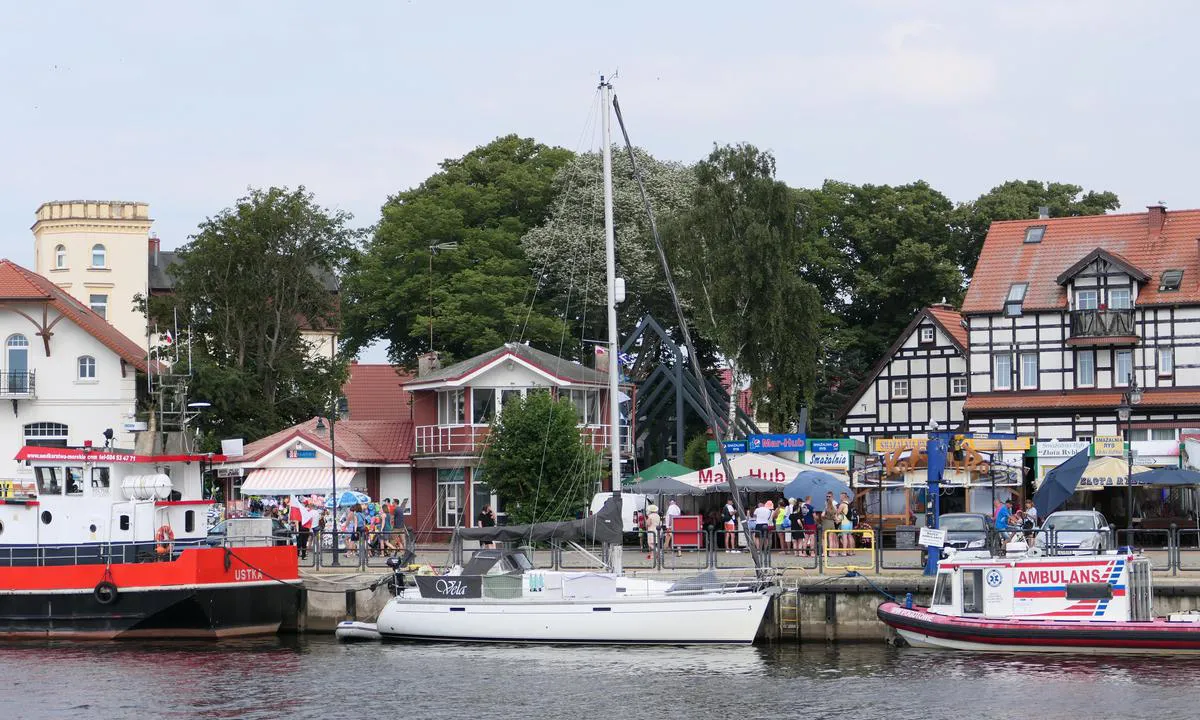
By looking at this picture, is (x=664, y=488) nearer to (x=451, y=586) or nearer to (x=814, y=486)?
(x=814, y=486)

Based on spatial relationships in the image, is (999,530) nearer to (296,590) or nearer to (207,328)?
(296,590)

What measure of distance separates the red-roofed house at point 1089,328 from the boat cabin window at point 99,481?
32.5 metres

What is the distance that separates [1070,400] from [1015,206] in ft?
58.0

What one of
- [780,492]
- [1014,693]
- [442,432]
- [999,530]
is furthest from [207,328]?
[1014,693]

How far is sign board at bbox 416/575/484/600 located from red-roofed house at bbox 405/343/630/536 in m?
17.5

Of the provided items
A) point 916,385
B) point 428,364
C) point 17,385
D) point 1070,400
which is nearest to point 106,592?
point 428,364

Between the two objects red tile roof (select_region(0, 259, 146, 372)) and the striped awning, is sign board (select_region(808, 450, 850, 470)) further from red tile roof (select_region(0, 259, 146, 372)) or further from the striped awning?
red tile roof (select_region(0, 259, 146, 372))

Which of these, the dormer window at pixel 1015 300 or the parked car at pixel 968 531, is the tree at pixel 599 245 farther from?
the parked car at pixel 968 531

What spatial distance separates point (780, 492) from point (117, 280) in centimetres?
5141

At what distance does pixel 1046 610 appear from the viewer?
35.3 metres

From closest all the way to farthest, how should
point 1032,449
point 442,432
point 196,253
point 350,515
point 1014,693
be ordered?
point 1014,693 < point 350,515 < point 1032,449 < point 442,432 < point 196,253

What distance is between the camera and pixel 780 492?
5100 cm

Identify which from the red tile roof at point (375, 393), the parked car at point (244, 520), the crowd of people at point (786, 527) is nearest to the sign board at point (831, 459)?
the crowd of people at point (786, 527)

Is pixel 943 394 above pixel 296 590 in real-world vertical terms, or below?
above
